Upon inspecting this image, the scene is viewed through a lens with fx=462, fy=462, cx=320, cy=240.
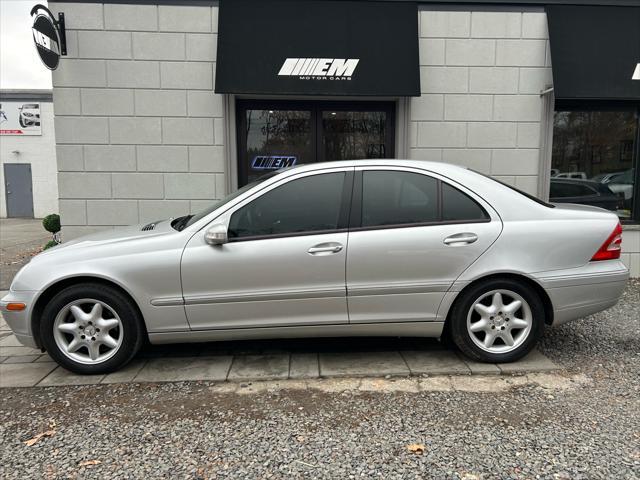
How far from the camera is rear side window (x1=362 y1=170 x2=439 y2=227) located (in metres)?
3.62

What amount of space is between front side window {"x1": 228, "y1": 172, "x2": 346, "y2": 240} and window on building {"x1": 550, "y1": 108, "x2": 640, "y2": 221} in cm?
480

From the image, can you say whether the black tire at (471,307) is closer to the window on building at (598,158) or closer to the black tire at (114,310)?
the black tire at (114,310)

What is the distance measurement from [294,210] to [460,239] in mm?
1305

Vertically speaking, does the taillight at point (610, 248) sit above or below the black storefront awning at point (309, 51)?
below

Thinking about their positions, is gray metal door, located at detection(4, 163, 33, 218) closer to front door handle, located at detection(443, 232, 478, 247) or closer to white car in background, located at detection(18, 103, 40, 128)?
white car in background, located at detection(18, 103, 40, 128)

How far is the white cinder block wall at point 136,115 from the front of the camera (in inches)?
245

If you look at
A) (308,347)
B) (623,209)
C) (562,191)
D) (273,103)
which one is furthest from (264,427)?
(623,209)

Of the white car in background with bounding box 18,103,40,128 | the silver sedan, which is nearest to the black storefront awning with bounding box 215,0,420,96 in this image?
the silver sedan

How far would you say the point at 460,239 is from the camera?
11.7 feet

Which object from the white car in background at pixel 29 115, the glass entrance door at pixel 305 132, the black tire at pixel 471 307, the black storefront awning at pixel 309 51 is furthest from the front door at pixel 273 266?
the white car in background at pixel 29 115

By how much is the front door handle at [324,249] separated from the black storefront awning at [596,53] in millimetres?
4504

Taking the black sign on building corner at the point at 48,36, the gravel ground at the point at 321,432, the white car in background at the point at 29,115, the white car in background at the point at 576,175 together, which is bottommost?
the gravel ground at the point at 321,432

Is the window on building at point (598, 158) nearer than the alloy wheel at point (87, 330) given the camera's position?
No

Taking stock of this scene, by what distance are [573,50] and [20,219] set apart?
19519 mm
